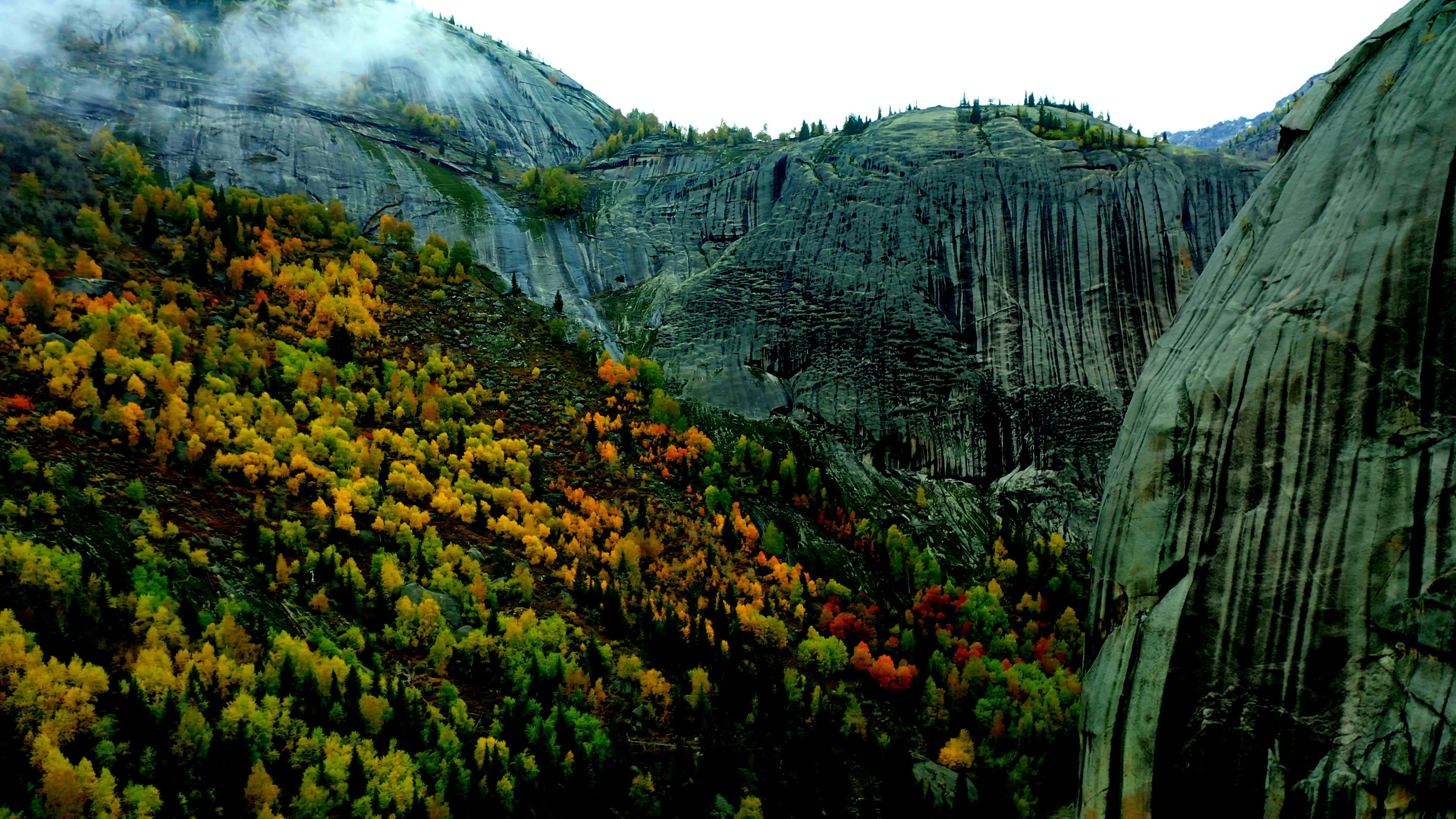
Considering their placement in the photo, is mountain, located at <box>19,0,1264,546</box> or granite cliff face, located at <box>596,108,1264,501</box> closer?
granite cliff face, located at <box>596,108,1264,501</box>

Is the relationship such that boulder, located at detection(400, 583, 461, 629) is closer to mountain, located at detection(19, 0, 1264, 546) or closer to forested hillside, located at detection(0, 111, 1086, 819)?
forested hillside, located at detection(0, 111, 1086, 819)

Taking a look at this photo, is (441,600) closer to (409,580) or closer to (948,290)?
(409,580)

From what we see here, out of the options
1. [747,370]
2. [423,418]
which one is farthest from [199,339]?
[747,370]

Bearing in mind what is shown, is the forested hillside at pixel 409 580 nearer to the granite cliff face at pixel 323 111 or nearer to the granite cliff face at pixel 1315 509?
the granite cliff face at pixel 323 111

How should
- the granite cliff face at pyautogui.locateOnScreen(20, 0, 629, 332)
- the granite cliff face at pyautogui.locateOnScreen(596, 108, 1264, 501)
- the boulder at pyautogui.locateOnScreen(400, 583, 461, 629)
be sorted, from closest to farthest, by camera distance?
1. the boulder at pyautogui.locateOnScreen(400, 583, 461, 629)
2. the granite cliff face at pyautogui.locateOnScreen(596, 108, 1264, 501)
3. the granite cliff face at pyautogui.locateOnScreen(20, 0, 629, 332)

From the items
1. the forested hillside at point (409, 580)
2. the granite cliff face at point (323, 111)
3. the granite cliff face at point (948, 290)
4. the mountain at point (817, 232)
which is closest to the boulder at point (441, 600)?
the forested hillside at point (409, 580)

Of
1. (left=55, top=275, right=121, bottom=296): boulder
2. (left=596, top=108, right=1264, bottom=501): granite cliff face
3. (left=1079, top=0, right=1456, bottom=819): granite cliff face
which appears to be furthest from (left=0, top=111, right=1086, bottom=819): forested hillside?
(left=1079, top=0, right=1456, bottom=819): granite cliff face
